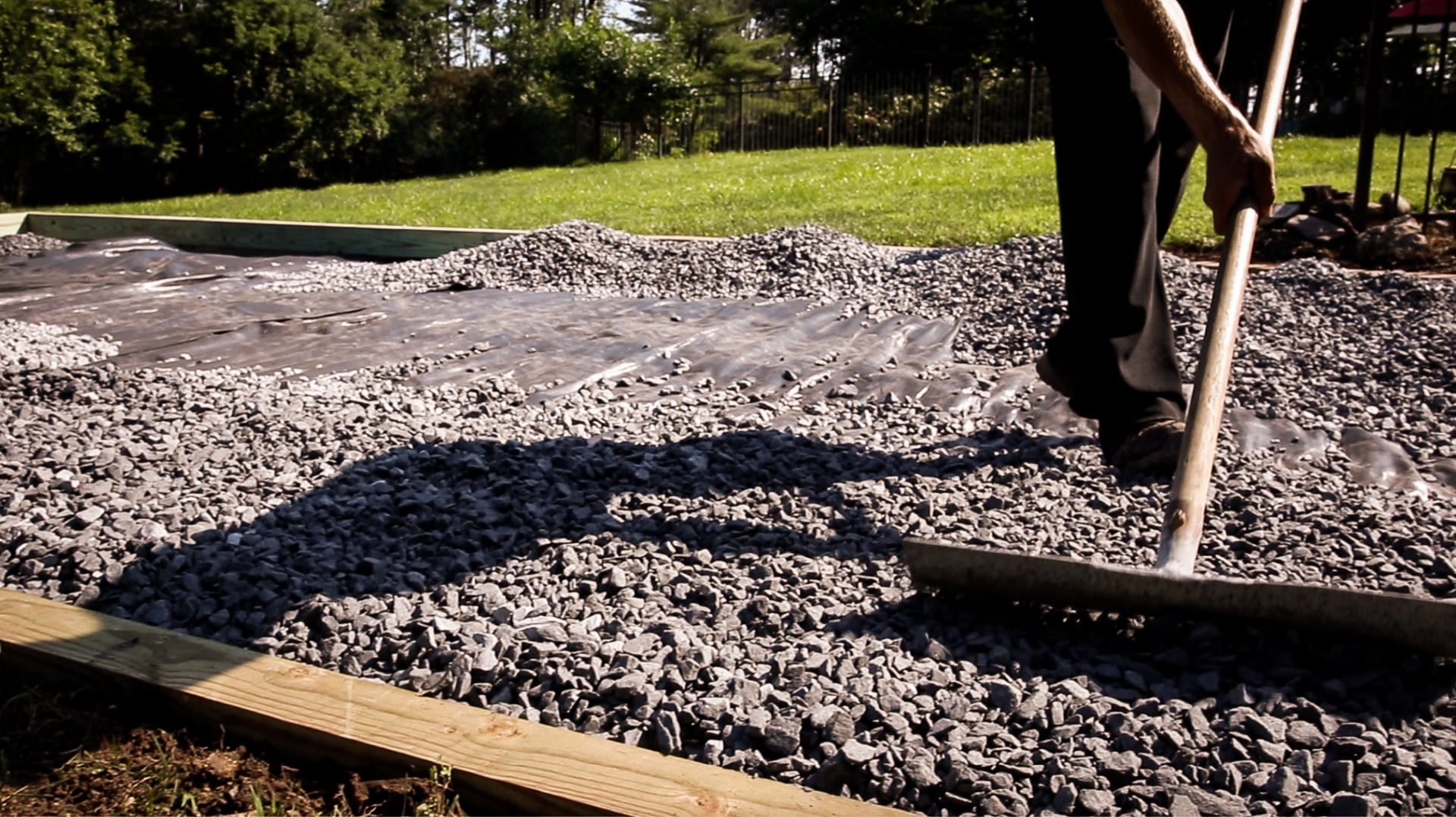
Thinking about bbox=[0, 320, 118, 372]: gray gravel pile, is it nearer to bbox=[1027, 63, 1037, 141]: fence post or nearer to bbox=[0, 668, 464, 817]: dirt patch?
bbox=[0, 668, 464, 817]: dirt patch

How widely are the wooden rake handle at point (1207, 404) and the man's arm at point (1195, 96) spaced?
2.6 inches

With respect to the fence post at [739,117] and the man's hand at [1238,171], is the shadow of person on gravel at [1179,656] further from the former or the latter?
the fence post at [739,117]

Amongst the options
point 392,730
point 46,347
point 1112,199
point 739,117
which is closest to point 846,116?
point 739,117

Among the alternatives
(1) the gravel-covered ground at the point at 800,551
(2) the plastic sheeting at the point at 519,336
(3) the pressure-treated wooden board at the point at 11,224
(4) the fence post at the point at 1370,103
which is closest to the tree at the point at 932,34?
(4) the fence post at the point at 1370,103

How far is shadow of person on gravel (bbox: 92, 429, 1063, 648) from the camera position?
229 cm

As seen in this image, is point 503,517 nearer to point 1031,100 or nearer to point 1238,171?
point 1238,171

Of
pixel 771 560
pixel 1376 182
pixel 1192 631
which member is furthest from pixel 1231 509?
pixel 1376 182

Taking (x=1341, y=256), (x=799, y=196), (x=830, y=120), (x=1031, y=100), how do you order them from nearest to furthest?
(x=1341, y=256) < (x=799, y=196) < (x=1031, y=100) < (x=830, y=120)

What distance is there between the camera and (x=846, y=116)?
21.0m

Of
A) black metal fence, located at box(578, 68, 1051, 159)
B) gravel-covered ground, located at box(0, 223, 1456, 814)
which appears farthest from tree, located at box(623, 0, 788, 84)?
gravel-covered ground, located at box(0, 223, 1456, 814)

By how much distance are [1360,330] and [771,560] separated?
303 cm

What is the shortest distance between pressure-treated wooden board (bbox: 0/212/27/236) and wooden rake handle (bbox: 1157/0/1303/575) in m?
8.83

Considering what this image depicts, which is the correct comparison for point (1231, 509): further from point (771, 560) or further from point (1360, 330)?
point (1360, 330)

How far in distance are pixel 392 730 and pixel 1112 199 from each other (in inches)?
82.2
